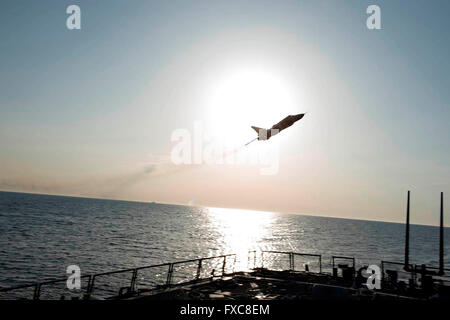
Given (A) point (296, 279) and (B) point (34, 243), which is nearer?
(A) point (296, 279)

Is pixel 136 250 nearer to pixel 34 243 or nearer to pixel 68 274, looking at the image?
pixel 34 243

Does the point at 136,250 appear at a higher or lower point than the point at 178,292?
lower

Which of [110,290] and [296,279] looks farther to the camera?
[110,290]

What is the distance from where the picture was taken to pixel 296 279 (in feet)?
86.1

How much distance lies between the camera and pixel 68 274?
149 feet
